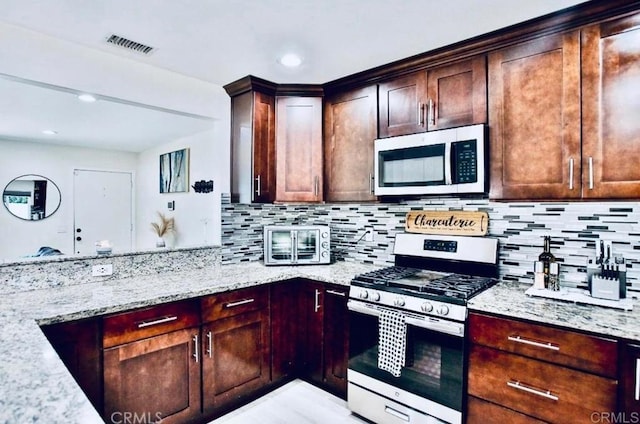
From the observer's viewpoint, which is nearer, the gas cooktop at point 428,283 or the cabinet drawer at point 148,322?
the cabinet drawer at point 148,322

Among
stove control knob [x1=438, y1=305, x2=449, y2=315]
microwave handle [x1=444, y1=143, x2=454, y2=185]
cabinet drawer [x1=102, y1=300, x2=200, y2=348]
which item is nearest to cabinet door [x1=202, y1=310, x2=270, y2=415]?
cabinet drawer [x1=102, y1=300, x2=200, y2=348]

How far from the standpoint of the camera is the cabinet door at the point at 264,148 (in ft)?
9.11

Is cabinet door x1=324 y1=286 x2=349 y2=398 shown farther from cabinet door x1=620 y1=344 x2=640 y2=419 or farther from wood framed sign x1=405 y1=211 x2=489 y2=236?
cabinet door x1=620 y1=344 x2=640 y2=419

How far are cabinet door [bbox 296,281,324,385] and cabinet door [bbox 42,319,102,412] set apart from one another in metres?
1.28

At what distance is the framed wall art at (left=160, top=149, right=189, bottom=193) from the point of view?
4773mm

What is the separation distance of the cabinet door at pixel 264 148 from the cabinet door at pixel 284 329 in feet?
2.32

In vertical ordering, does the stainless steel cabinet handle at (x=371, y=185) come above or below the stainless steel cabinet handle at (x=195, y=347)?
above

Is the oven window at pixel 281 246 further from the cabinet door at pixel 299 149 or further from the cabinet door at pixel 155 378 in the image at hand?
the cabinet door at pixel 155 378

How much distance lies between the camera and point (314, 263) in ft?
9.48

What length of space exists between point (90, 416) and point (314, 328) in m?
1.88

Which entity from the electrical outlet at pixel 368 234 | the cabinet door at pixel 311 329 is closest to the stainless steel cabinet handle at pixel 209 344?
the cabinet door at pixel 311 329

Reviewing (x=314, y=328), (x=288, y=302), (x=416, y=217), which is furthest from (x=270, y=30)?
(x=314, y=328)

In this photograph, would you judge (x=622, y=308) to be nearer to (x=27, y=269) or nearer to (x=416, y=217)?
(x=416, y=217)

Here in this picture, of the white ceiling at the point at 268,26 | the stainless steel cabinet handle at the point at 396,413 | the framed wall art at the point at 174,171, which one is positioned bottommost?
the stainless steel cabinet handle at the point at 396,413
